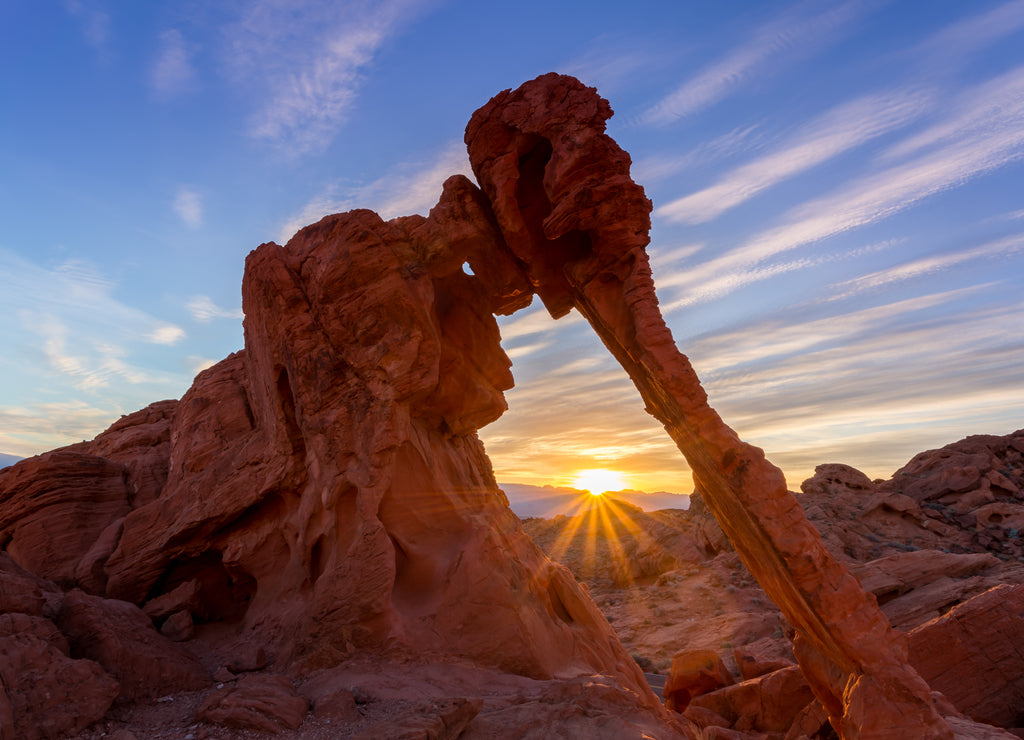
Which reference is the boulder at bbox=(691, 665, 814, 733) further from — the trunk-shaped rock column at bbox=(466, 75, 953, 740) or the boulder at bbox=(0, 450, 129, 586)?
the boulder at bbox=(0, 450, 129, 586)

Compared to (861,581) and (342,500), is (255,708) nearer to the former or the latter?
(342,500)

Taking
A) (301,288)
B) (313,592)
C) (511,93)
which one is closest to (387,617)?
(313,592)

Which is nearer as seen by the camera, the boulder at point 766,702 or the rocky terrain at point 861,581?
the rocky terrain at point 861,581

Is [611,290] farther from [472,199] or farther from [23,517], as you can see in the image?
[23,517]

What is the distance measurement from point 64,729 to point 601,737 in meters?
8.69

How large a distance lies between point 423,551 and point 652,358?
318 inches

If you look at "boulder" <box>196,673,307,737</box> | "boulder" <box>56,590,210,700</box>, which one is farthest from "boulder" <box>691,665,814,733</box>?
"boulder" <box>56,590,210,700</box>

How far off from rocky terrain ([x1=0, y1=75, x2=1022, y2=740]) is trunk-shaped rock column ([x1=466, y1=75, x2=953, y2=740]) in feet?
0.24

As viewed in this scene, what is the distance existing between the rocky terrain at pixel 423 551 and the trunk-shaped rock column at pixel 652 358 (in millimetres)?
73

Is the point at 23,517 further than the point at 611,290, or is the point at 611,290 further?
the point at 23,517

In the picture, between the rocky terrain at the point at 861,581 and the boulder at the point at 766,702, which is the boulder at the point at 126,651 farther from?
the boulder at the point at 766,702

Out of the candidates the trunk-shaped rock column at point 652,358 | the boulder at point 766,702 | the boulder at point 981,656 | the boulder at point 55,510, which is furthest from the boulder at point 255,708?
the boulder at point 981,656

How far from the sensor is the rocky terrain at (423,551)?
1071 centimetres

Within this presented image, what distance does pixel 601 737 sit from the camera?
9758mm
